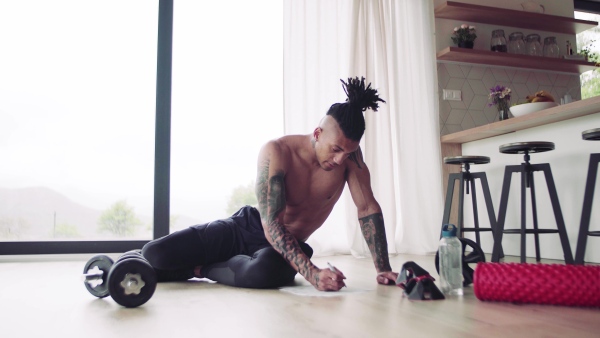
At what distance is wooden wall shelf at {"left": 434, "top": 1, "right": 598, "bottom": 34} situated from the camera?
4.02 metres

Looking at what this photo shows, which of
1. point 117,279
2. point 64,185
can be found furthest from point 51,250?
point 117,279

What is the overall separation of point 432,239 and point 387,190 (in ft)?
1.68

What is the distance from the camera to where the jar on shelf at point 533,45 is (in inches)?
166

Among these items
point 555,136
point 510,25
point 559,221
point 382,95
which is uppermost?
point 510,25

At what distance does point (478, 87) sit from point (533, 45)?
0.61 metres

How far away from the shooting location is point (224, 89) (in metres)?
4.30

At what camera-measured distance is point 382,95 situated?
3.83m

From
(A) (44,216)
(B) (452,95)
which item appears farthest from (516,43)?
(A) (44,216)

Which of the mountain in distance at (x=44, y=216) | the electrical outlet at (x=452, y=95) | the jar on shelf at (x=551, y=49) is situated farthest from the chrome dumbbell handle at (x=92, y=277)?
the jar on shelf at (x=551, y=49)

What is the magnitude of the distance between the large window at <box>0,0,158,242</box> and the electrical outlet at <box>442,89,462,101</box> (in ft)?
7.71

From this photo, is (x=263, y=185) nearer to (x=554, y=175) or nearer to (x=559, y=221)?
(x=559, y=221)

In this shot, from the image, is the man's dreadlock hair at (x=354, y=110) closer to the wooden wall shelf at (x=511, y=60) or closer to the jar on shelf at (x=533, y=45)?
the wooden wall shelf at (x=511, y=60)

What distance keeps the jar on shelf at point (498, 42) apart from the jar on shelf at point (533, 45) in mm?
280

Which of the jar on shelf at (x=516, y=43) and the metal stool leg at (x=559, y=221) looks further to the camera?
the jar on shelf at (x=516, y=43)
